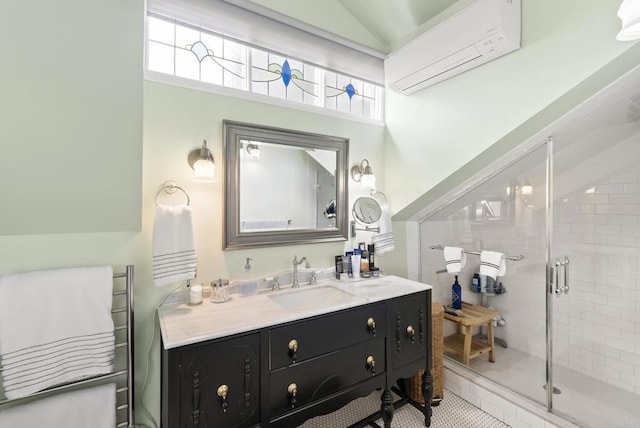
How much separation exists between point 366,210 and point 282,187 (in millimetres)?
721

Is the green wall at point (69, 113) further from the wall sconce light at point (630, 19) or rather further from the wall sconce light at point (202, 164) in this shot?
the wall sconce light at point (630, 19)

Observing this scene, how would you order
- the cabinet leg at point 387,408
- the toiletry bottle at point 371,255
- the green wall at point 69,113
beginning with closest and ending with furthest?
the green wall at point 69,113 < the cabinet leg at point 387,408 < the toiletry bottle at point 371,255

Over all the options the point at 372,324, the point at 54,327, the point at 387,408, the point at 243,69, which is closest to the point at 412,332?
the point at 372,324

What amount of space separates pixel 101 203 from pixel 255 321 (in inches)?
35.1

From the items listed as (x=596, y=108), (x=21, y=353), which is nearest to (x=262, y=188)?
(x=21, y=353)

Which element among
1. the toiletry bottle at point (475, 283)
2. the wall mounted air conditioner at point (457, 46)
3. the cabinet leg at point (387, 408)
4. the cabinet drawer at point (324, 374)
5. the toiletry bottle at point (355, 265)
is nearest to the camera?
the cabinet drawer at point (324, 374)

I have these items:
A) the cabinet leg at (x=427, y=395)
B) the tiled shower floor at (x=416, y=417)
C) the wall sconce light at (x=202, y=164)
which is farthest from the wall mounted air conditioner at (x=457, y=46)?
the tiled shower floor at (x=416, y=417)

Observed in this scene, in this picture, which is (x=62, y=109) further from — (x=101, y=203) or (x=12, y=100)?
(x=101, y=203)

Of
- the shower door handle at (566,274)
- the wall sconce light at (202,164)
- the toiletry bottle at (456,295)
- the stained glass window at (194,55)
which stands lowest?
the toiletry bottle at (456,295)

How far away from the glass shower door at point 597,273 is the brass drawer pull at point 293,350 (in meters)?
1.69

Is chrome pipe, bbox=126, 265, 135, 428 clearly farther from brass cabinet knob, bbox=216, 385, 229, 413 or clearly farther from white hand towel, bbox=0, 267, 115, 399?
brass cabinet knob, bbox=216, 385, 229, 413

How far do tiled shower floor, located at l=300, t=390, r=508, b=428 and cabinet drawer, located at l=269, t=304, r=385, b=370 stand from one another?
0.73 metres

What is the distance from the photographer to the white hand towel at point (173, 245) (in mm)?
1474

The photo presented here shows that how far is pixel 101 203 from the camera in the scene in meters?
1.36
